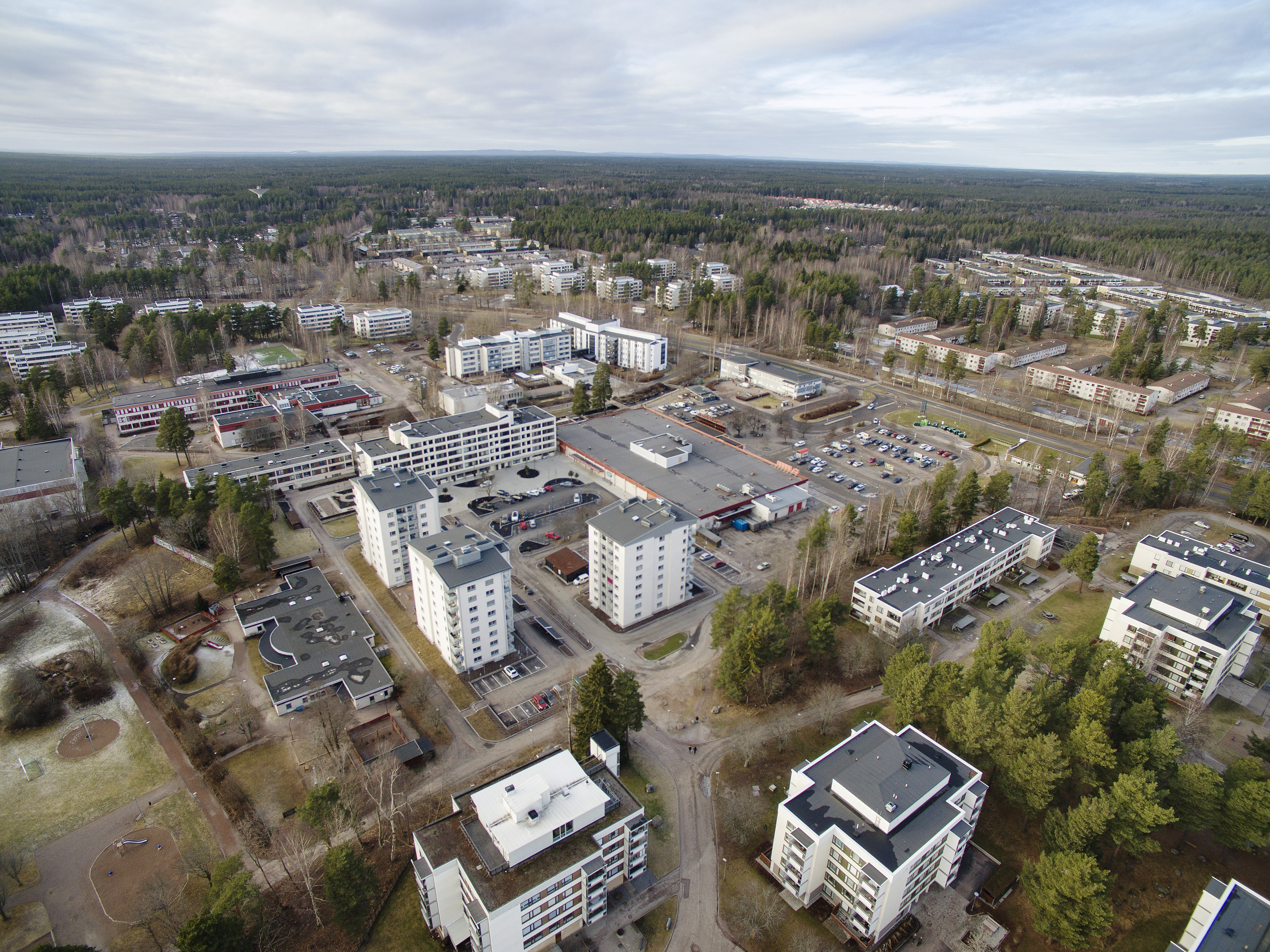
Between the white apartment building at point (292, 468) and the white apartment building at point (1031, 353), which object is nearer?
the white apartment building at point (292, 468)

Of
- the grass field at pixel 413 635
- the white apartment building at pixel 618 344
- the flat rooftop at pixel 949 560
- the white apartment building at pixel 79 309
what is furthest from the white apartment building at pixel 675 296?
the grass field at pixel 413 635

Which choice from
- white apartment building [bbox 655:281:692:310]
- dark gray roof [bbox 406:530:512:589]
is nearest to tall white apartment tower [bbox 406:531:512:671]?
dark gray roof [bbox 406:530:512:589]

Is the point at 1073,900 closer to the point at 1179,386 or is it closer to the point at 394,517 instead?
the point at 394,517

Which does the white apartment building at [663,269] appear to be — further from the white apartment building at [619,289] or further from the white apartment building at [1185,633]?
the white apartment building at [1185,633]

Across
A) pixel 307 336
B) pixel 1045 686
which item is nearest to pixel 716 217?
pixel 307 336

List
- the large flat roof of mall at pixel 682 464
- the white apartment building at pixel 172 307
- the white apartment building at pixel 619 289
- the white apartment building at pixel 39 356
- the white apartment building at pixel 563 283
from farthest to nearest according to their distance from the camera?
the white apartment building at pixel 563 283 < the white apartment building at pixel 619 289 < the white apartment building at pixel 172 307 < the white apartment building at pixel 39 356 < the large flat roof of mall at pixel 682 464

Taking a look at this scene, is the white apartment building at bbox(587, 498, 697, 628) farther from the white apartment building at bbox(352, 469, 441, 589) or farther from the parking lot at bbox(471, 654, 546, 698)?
the white apartment building at bbox(352, 469, 441, 589)

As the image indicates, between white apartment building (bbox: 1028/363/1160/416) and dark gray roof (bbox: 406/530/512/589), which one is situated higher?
dark gray roof (bbox: 406/530/512/589)

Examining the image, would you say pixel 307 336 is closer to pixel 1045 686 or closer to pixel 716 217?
pixel 1045 686
